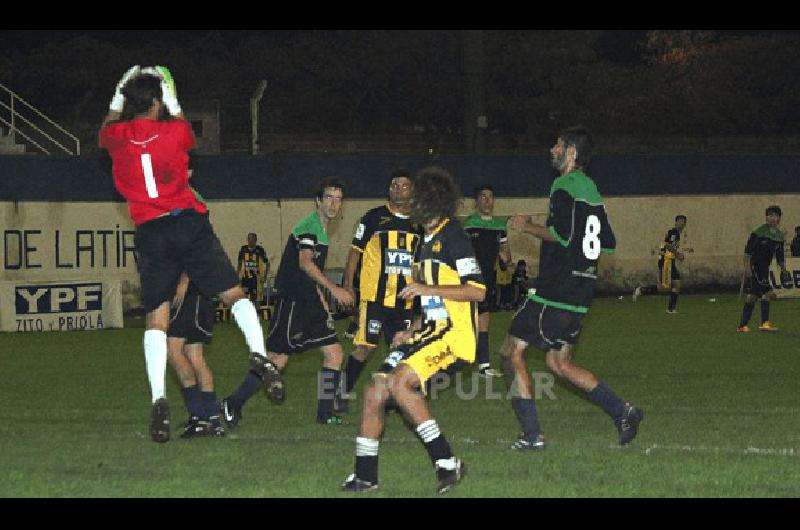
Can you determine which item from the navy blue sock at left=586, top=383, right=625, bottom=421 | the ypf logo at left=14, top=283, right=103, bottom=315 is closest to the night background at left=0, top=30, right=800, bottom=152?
the ypf logo at left=14, top=283, right=103, bottom=315

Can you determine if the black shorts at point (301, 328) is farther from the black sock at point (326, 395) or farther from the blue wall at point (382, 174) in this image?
the blue wall at point (382, 174)

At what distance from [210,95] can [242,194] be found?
22883 millimetres

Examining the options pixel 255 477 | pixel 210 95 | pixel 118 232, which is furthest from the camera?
pixel 210 95

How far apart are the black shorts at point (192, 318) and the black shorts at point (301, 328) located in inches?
43.4

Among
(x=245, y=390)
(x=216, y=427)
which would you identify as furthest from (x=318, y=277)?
(x=216, y=427)

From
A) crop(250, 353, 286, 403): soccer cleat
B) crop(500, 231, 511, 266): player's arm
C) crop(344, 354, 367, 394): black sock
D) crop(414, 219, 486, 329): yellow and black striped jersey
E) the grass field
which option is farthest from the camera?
crop(500, 231, 511, 266): player's arm

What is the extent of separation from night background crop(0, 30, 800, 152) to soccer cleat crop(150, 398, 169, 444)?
1686 inches

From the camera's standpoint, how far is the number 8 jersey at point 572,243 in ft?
36.2

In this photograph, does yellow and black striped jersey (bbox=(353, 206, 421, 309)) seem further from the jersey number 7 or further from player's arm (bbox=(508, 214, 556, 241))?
the jersey number 7

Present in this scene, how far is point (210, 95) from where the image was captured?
5406cm

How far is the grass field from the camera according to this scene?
31.2ft

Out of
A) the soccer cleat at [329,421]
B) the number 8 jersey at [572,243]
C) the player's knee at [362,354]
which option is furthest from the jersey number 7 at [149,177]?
the player's knee at [362,354]

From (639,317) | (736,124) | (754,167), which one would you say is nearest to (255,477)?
(639,317)
